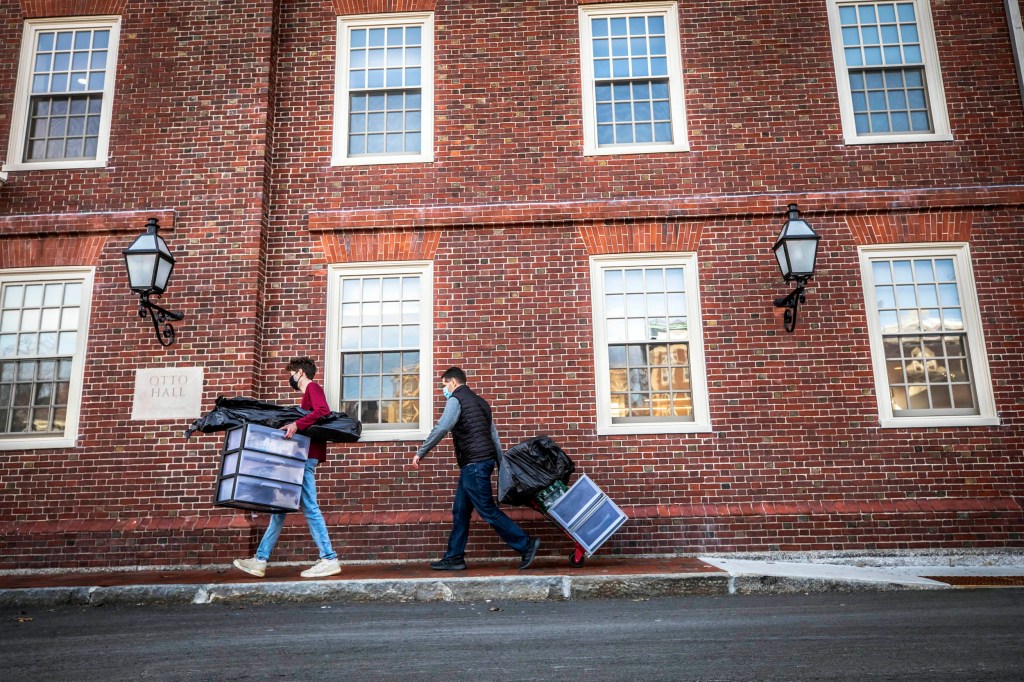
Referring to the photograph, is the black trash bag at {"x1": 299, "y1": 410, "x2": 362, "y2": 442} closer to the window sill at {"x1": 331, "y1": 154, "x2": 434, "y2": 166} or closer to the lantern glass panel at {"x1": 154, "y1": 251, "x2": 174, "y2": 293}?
the lantern glass panel at {"x1": 154, "y1": 251, "x2": 174, "y2": 293}

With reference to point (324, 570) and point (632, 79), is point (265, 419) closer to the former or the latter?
point (324, 570)

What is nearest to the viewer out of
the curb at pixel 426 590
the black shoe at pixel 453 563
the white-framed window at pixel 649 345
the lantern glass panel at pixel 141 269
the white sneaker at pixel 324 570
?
the curb at pixel 426 590

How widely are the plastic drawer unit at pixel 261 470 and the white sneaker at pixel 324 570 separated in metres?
0.55

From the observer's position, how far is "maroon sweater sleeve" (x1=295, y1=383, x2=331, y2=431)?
22.1 feet

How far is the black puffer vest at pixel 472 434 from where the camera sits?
6969 millimetres

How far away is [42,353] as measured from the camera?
8.45 metres

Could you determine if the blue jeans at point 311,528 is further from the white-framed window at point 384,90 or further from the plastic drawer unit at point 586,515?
the white-framed window at point 384,90

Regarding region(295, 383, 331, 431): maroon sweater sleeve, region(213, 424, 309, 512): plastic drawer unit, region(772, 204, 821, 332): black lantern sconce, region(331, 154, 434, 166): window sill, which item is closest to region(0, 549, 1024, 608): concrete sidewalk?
region(213, 424, 309, 512): plastic drawer unit

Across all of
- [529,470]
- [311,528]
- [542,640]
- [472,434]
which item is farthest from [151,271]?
[542,640]

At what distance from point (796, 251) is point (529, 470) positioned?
3.66 metres

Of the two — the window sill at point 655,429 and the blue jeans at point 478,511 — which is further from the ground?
the window sill at point 655,429

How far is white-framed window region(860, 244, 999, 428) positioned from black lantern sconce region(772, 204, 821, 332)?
3.25 ft

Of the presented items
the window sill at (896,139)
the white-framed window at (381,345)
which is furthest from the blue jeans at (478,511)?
the window sill at (896,139)

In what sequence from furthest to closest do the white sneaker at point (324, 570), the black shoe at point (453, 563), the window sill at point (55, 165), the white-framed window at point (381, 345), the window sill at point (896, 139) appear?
the window sill at point (55, 165) < the window sill at point (896, 139) < the white-framed window at point (381, 345) < the black shoe at point (453, 563) < the white sneaker at point (324, 570)
